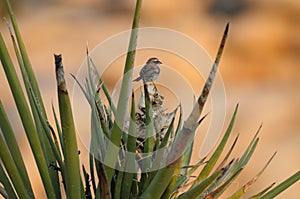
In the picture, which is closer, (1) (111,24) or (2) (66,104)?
(2) (66,104)

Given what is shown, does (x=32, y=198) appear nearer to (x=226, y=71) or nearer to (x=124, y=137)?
(x=124, y=137)

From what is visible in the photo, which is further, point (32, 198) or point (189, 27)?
point (189, 27)

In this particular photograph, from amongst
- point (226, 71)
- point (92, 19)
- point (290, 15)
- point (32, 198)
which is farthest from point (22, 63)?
point (290, 15)

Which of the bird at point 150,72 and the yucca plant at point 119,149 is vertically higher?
the bird at point 150,72

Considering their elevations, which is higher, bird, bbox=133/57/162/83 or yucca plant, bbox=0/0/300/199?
bird, bbox=133/57/162/83

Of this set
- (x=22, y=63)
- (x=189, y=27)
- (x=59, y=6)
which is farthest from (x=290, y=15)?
(x=22, y=63)

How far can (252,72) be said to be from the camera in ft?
8.49

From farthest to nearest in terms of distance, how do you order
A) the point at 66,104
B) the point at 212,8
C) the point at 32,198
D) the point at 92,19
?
the point at 212,8 → the point at 92,19 → the point at 32,198 → the point at 66,104

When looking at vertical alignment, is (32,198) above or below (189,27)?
below

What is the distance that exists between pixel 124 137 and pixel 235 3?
2220 millimetres

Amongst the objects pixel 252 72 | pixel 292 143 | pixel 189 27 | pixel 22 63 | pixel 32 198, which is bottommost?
pixel 32 198

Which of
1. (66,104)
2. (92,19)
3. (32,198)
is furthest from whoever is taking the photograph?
(92,19)

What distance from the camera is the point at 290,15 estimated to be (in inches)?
104

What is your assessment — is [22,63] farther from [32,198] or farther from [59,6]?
[59,6]
